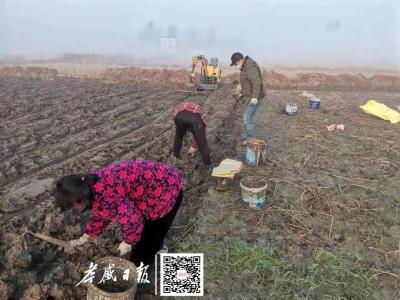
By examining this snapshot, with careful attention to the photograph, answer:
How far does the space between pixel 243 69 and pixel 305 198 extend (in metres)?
2.72

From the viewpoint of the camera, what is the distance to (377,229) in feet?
15.2

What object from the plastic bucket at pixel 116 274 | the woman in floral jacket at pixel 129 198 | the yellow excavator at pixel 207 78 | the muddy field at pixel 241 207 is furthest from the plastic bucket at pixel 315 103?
the plastic bucket at pixel 116 274

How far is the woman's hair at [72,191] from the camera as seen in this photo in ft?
8.89

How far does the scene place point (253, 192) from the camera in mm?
4785

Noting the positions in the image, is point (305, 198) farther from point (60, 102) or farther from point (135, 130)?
point (60, 102)

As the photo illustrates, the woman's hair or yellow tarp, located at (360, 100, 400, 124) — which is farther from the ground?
the woman's hair

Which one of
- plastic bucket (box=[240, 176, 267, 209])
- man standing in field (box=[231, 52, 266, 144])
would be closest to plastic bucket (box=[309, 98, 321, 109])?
man standing in field (box=[231, 52, 266, 144])

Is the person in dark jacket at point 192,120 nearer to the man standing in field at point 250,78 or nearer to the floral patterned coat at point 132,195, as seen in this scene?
the man standing in field at point 250,78

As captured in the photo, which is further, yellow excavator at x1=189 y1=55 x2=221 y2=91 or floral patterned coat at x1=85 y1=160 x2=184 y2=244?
yellow excavator at x1=189 y1=55 x2=221 y2=91

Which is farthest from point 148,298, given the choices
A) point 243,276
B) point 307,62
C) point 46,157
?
point 307,62

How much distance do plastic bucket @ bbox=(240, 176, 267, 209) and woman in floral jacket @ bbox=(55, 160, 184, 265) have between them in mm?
1476

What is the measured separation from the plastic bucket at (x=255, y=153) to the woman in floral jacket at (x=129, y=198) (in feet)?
9.52

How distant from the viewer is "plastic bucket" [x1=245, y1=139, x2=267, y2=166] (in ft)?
20.5

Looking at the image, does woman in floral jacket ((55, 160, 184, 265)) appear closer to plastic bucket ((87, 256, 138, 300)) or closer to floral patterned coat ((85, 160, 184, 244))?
floral patterned coat ((85, 160, 184, 244))
